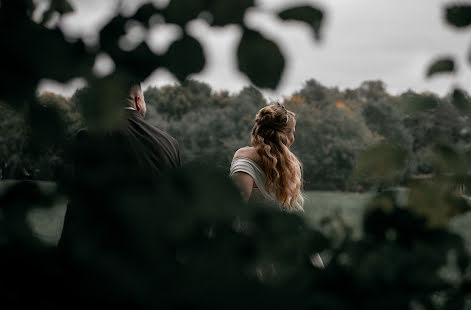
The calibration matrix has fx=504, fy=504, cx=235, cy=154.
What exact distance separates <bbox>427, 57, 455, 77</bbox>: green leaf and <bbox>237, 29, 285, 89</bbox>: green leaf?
0.44 m

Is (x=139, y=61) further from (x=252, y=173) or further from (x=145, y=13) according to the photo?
(x=252, y=173)

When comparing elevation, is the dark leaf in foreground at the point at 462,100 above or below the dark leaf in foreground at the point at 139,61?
below

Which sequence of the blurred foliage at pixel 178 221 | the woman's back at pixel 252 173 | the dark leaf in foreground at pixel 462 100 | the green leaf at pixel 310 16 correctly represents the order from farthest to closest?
the woman's back at pixel 252 173 → the dark leaf in foreground at pixel 462 100 → the green leaf at pixel 310 16 → the blurred foliage at pixel 178 221

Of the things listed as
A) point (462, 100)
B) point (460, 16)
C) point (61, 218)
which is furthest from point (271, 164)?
point (61, 218)

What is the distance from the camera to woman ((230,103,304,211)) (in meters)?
5.01

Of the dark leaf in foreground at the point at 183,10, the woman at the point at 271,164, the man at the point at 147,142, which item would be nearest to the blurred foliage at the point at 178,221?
the dark leaf in foreground at the point at 183,10

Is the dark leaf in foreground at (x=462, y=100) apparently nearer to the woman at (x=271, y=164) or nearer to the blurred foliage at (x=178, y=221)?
the blurred foliage at (x=178, y=221)

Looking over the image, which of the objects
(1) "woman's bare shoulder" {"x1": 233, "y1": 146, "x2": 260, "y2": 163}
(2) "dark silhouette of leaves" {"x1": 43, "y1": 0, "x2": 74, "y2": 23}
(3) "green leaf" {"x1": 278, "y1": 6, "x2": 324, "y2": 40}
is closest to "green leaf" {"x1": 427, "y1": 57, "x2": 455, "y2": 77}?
(3) "green leaf" {"x1": 278, "y1": 6, "x2": 324, "y2": 40}

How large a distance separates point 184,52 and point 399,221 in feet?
1.33

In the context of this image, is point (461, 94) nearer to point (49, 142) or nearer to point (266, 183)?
point (49, 142)

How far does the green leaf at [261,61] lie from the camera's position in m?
0.61

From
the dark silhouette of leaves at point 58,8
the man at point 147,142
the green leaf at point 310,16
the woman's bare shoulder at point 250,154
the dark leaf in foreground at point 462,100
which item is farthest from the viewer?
the woman's bare shoulder at point 250,154

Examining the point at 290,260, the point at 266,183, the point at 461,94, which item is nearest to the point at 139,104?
the point at 266,183

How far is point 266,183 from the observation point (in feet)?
16.6
